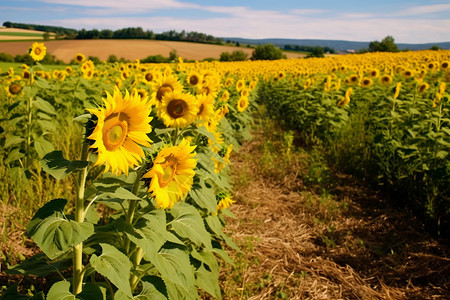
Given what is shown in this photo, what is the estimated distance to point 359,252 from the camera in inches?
143

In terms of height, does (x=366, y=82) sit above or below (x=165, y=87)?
above

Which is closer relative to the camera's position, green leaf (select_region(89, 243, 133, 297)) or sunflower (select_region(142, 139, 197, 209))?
green leaf (select_region(89, 243, 133, 297))

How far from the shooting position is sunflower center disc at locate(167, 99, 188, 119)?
2.62 meters

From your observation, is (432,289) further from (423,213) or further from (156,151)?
(156,151)

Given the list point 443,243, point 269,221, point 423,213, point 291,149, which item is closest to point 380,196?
point 423,213

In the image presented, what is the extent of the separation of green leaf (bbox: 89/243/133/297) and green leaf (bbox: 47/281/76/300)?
0.20m

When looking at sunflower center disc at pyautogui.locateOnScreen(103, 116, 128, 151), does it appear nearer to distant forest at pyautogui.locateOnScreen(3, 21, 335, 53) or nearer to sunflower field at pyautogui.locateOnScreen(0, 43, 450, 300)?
sunflower field at pyautogui.locateOnScreen(0, 43, 450, 300)

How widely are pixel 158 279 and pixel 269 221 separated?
282cm

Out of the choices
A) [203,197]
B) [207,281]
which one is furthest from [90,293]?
[207,281]

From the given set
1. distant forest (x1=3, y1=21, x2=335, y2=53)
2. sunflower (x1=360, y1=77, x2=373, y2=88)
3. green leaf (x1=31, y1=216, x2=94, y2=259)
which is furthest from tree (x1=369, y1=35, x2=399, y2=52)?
green leaf (x1=31, y1=216, x2=94, y2=259)

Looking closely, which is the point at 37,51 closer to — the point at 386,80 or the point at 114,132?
the point at 114,132

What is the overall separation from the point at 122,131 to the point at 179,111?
118cm

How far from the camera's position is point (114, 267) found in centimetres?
138

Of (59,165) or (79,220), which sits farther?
(79,220)
